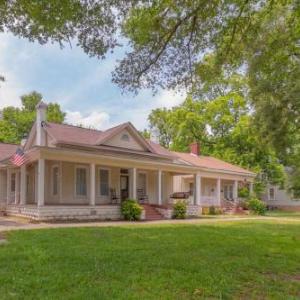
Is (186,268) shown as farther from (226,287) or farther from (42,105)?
(42,105)

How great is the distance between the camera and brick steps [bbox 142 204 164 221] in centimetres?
2294

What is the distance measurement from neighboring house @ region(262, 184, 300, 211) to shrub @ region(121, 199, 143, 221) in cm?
2605

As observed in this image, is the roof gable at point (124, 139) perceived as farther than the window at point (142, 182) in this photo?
No

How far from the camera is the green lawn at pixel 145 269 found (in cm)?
567

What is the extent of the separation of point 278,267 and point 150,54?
5953mm

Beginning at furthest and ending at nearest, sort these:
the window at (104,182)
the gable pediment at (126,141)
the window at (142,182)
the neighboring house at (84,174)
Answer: the window at (142,182) < the gable pediment at (126,141) < the window at (104,182) < the neighboring house at (84,174)

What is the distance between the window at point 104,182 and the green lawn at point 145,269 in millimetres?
13334

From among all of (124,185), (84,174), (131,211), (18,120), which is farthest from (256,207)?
(18,120)

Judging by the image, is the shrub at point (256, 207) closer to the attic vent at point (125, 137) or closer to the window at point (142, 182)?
the window at point (142, 182)

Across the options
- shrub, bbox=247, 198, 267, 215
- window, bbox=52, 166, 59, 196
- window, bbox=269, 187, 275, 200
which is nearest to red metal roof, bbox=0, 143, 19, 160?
window, bbox=52, 166, 59, 196

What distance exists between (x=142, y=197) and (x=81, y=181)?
15.9 ft

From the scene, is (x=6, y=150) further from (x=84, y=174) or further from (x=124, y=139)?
(x=124, y=139)

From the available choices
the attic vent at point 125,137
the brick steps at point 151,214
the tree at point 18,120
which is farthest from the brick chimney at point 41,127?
the tree at point 18,120

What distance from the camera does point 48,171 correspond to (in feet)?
77.3
